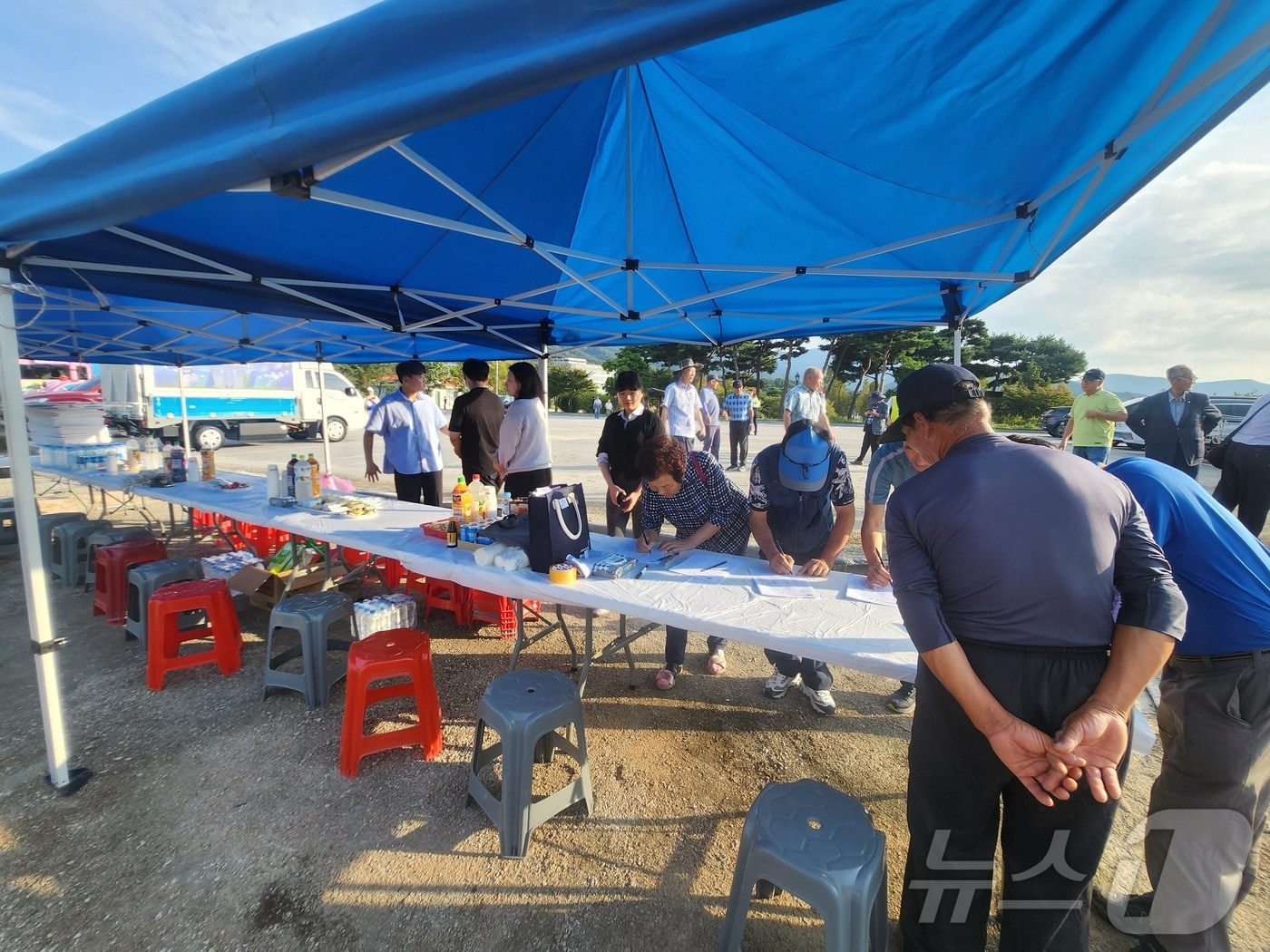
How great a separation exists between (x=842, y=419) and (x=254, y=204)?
32.4 metres

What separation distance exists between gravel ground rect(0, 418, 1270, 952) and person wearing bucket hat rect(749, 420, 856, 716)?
22.6 inches

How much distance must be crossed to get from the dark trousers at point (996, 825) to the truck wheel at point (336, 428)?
1706 cm

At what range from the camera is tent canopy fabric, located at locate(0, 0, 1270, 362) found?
0.97 m

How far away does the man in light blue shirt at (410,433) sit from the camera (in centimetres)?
445

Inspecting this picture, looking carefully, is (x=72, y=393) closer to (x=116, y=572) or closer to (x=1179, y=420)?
(x=116, y=572)

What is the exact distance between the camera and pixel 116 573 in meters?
3.66

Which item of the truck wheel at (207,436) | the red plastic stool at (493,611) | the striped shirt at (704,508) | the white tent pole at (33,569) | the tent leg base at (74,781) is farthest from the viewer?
the truck wheel at (207,436)

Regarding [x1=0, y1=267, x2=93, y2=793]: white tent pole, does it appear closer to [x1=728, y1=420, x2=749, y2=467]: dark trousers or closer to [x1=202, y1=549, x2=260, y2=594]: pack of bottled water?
[x1=202, y1=549, x2=260, y2=594]: pack of bottled water

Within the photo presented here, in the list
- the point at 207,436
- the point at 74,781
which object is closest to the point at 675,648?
the point at 74,781

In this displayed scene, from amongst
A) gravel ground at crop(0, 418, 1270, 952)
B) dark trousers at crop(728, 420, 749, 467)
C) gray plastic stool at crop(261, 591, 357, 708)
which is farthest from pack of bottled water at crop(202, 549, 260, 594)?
dark trousers at crop(728, 420, 749, 467)

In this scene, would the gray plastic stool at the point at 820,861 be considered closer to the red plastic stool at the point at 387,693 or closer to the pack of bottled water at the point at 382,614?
the red plastic stool at the point at 387,693

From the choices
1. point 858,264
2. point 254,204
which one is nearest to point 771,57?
point 858,264

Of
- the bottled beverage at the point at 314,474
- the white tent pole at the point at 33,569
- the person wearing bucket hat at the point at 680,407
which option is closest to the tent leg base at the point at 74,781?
the white tent pole at the point at 33,569

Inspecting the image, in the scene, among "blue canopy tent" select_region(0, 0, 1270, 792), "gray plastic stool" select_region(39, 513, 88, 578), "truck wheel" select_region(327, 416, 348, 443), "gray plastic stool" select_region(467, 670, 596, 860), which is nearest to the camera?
"blue canopy tent" select_region(0, 0, 1270, 792)
